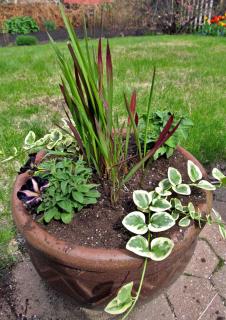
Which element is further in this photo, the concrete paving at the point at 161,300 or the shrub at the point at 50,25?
the shrub at the point at 50,25

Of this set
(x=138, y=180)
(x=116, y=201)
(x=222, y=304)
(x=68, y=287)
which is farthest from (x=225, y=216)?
(x=68, y=287)

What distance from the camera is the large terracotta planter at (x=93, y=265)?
127 cm

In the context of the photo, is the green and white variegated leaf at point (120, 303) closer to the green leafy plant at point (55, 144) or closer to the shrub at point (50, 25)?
the green leafy plant at point (55, 144)

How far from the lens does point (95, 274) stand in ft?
4.28

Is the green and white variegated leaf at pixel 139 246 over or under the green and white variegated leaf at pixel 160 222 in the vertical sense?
under

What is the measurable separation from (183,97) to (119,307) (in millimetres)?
2721

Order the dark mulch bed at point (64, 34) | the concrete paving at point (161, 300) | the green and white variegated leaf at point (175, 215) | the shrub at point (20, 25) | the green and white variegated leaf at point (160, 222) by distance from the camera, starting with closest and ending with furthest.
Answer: the green and white variegated leaf at point (160, 222) < the green and white variegated leaf at point (175, 215) < the concrete paving at point (161, 300) < the dark mulch bed at point (64, 34) < the shrub at point (20, 25)

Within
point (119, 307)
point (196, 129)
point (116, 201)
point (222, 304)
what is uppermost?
point (116, 201)

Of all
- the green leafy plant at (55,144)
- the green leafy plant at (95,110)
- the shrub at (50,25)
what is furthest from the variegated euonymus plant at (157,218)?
the shrub at (50,25)

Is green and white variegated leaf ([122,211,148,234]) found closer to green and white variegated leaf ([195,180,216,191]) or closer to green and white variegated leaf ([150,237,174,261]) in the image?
green and white variegated leaf ([150,237,174,261])

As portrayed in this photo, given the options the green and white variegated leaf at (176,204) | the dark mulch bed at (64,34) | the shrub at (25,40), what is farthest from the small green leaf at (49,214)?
the dark mulch bed at (64,34)

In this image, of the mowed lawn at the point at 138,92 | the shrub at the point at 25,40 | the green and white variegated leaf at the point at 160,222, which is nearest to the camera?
the green and white variegated leaf at the point at 160,222

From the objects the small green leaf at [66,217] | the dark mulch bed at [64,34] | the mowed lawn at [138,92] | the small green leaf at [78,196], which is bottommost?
the dark mulch bed at [64,34]

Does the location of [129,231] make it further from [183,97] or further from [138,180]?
[183,97]
